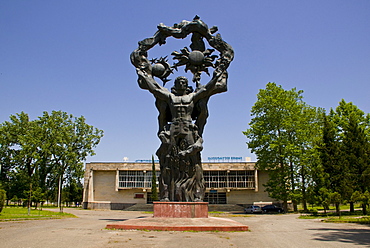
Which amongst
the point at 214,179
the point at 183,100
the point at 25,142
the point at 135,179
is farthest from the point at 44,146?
the point at 183,100

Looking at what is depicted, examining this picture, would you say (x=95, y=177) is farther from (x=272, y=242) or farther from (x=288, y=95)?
(x=272, y=242)

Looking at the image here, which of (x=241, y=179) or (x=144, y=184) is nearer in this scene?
(x=241, y=179)

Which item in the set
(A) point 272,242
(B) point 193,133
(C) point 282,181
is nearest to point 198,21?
(B) point 193,133

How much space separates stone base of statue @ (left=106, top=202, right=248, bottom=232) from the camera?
10.2 meters

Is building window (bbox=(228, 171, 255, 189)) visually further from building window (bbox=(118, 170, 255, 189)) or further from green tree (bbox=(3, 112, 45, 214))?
green tree (bbox=(3, 112, 45, 214))

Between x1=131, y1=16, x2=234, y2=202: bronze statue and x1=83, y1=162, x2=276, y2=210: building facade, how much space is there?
29853 mm

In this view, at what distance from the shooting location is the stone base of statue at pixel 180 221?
10.2 metres

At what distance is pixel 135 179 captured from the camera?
45219 mm

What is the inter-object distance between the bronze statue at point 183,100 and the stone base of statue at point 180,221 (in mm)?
673

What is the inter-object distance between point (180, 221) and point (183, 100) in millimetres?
5072

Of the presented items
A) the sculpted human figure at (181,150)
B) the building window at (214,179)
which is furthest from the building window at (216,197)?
the sculpted human figure at (181,150)

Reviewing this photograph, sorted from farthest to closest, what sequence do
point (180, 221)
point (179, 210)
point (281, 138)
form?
point (281, 138), point (179, 210), point (180, 221)

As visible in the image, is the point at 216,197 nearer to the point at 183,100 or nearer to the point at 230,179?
the point at 230,179

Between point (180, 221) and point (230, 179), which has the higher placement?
point (230, 179)
